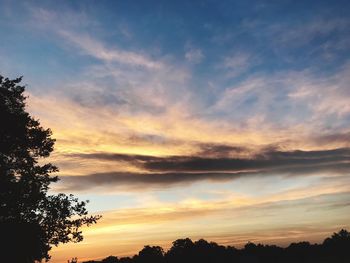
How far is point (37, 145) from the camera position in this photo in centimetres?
3378

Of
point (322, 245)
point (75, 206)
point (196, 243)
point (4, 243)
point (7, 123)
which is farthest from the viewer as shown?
point (196, 243)

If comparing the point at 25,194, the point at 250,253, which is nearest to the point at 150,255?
the point at 250,253

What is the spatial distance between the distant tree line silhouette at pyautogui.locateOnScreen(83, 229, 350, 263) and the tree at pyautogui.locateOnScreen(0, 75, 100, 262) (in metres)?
69.5

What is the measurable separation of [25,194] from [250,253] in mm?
114101

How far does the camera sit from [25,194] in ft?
Answer: 103

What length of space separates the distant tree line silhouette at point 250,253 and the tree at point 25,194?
69.5 meters

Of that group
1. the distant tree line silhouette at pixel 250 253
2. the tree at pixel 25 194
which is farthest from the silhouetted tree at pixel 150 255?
the tree at pixel 25 194

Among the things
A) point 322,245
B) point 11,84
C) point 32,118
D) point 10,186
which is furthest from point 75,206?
point 322,245

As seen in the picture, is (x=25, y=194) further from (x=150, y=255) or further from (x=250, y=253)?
(x=150, y=255)

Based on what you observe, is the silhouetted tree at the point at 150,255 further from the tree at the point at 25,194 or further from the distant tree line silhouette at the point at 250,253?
the tree at the point at 25,194

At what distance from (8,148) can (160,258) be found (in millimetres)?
140620

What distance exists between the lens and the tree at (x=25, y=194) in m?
30.0

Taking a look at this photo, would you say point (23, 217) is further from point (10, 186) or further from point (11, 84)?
point (11, 84)

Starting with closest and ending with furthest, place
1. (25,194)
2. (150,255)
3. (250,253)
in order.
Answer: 1. (25,194)
2. (250,253)
3. (150,255)
